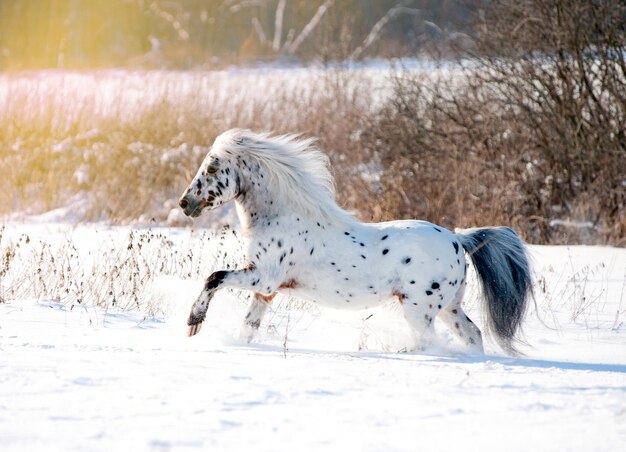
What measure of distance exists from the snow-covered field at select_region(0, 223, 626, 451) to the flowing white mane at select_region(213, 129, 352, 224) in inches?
35.9

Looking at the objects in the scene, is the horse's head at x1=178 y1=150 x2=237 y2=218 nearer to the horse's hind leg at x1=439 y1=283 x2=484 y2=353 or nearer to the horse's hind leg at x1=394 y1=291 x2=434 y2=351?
the horse's hind leg at x1=394 y1=291 x2=434 y2=351

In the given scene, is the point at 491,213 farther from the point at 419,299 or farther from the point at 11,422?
the point at 11,422

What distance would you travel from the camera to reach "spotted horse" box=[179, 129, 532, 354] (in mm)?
5988

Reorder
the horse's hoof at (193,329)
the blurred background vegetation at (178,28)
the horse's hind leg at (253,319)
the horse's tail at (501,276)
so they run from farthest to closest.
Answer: the blurred background vegetation at (178,28) → the horse's tail at (501,276) → the horse's hind leg at (253,319) → the horse's hoof at (193,329)

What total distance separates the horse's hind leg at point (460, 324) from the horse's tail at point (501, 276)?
0.14 meters

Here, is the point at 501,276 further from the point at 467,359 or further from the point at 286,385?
the point at 286,385

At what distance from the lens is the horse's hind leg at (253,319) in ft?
20.2

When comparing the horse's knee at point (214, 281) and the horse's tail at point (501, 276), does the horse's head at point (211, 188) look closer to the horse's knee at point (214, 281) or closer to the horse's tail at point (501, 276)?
the horse's knee at point (214, 281)

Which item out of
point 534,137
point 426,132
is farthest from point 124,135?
point 534,137

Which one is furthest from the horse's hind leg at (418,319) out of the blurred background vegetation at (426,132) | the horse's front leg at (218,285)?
the blurred background vegetation at (426,132)

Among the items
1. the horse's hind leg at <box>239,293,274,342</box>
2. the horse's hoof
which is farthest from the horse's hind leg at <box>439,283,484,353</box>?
the horse's hoof

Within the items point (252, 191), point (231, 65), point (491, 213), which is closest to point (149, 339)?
point (252, 191)

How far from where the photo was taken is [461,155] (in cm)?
1359

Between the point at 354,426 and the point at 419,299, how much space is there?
2297mm
